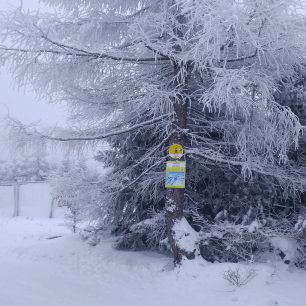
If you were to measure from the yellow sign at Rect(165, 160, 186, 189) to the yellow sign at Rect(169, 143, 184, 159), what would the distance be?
0.12 metres

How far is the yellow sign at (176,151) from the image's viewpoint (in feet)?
22.5

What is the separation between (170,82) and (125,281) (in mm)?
3618

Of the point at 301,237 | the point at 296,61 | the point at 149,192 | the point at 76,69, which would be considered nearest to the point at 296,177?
the point at 301,237

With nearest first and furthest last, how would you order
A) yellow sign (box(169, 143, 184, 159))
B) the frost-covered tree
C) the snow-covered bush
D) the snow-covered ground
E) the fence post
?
the snow-covered ground, the frost-covered tree, yellow sign (box(169, 143, 184, 159)), the snow-covered bush, the fence post

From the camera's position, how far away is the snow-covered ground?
17.7 ft

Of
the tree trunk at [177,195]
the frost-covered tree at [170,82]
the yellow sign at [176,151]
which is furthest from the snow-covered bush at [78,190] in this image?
the yellow sign at [176,151]

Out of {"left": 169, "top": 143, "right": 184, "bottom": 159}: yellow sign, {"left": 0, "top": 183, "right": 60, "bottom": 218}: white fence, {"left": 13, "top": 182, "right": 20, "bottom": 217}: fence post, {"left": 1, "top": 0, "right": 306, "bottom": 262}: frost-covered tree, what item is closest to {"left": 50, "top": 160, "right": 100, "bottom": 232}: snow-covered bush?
Result: {"left": 1, "top": 0, "right": 306, "bottom": 262}: frost-covered tree

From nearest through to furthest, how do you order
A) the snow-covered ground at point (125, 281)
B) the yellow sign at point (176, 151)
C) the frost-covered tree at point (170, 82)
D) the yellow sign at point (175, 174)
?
the snow-covered ground at point (125, 281) → the frost-covered tree at point (170, 82) → the yellow sign at point (175, 174) → the yellow sign at point (176, 151)

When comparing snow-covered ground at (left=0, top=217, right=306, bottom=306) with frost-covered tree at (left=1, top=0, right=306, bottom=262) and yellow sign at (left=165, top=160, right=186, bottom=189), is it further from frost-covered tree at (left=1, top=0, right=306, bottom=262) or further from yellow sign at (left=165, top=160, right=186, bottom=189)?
yellow sign at (left=165, top=160, right=186, bottom=189)

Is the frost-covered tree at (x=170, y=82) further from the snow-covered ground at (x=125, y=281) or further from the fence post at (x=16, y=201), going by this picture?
the fence post at (x=16, y=201)

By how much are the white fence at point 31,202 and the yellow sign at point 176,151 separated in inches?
477

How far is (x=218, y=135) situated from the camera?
26.3ft

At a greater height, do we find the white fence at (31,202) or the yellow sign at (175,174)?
the yellow sign at (175,174)

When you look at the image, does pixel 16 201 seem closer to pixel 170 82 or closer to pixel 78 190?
pixel 78 190
